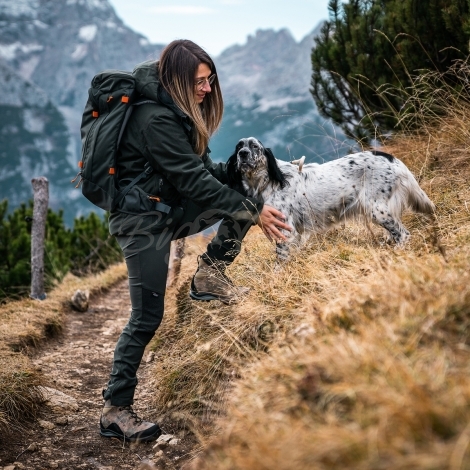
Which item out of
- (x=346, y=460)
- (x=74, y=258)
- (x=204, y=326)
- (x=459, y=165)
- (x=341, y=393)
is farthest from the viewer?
(x=74, y=258)

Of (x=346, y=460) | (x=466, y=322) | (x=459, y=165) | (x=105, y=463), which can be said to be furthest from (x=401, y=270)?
(x=459, y=165)

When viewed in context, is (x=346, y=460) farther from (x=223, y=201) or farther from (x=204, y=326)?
(x=204, y=326)

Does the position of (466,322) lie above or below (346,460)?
above

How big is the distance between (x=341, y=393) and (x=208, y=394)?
1.86m

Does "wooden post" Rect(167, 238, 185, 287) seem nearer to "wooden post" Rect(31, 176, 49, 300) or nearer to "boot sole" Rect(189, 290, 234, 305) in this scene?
"boot sole" Rect(189, 290, 234, 305)

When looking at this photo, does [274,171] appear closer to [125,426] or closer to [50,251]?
[125,426]

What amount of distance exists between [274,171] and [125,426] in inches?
92.1

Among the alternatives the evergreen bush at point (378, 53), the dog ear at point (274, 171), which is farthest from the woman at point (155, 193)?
the evergreen bush at point (378, 53)

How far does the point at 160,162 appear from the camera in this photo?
12.4 feet

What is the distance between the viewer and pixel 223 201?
12.7ft

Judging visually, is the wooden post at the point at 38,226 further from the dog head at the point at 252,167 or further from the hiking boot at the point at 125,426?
the hiking boot at the point at 125,426

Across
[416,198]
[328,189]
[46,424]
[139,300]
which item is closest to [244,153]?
[328,189]

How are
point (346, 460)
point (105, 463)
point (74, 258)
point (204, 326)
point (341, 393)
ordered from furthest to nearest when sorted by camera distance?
point (74, 258) < point (204, 326) < point (105, 463) < point (341, 393) < point (346, 460)

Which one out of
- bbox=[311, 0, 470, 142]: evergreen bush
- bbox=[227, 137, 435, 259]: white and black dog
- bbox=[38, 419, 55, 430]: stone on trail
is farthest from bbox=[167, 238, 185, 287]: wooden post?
bbox=[38, 419, 55, 430]: stone on trail
